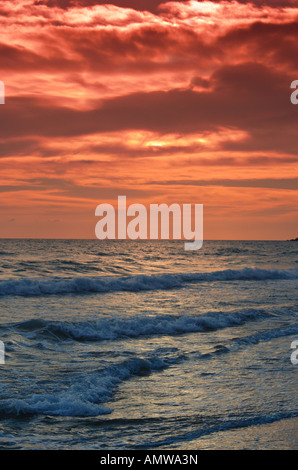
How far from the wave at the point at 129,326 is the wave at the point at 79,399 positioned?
166 inches

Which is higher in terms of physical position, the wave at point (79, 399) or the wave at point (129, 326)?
the wave at point (129, 326)

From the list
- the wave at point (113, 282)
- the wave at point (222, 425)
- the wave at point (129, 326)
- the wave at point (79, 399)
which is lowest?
the wave at point (222, 425)

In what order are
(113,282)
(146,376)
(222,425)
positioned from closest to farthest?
(222,425), (146,376), (113,282)

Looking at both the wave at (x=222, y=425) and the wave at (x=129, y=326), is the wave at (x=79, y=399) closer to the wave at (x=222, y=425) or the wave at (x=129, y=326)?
the wave at (x=222, y=425)

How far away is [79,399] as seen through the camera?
827cm

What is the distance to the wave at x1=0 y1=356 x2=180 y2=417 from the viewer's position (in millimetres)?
7828

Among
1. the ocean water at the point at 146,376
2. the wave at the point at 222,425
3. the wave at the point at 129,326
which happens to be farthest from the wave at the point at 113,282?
the wave at the point at 222,425

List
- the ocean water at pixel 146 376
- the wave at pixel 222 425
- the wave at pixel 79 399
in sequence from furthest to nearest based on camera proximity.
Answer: the wave at pixel 79 399 → the ocean water at pixel 146 376 → the wave at pixel 222 425

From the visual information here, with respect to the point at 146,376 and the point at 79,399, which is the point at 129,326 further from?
the point at 79,399

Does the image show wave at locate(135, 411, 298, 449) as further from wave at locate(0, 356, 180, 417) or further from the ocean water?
wave at locate(0, 356, 180, 417)

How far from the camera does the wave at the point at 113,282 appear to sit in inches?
1003

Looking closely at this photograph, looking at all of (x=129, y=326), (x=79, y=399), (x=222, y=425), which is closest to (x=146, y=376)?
(x=79, y=399)

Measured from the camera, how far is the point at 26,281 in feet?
86.2

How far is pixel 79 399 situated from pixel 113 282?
22.9 m
